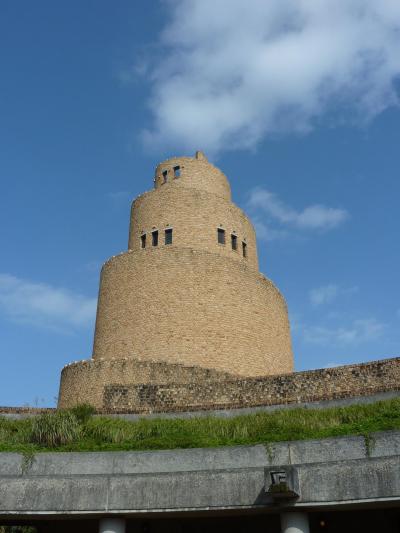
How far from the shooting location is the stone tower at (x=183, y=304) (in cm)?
2691

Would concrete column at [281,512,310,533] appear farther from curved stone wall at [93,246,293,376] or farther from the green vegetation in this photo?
curved stone wall at [93,246,293,376]

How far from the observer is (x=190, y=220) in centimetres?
3441

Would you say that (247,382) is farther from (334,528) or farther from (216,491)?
(216,491)

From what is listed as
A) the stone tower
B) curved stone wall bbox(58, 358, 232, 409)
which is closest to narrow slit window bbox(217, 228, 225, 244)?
the stone tower

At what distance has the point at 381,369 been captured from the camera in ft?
64.3

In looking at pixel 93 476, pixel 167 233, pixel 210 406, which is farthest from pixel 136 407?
pixel 167 233

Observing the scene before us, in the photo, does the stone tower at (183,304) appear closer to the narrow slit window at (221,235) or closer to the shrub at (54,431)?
the narrow slit window at (221,235)

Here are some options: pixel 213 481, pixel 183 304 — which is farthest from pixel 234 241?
pixel 213 481

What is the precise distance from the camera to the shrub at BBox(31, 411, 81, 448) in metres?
15.4

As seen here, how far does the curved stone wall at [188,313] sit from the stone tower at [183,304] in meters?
0.05

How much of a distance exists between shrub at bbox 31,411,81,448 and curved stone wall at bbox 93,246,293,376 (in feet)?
42.6

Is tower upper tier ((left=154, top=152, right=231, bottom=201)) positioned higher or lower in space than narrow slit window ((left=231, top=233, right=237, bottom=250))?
higher

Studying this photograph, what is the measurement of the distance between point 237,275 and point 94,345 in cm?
870

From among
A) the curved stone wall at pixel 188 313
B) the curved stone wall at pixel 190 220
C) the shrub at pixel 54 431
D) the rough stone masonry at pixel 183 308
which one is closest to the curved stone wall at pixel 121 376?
the rough stone masonry at pixel 183 308
